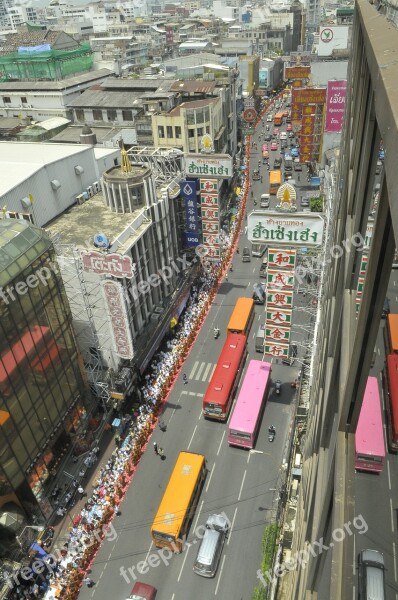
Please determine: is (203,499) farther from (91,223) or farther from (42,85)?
(42,85)

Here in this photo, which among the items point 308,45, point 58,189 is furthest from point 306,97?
point 308,45

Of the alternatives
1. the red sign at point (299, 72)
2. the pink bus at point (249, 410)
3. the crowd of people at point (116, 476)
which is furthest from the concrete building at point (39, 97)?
the pink bus at point (249, 410)

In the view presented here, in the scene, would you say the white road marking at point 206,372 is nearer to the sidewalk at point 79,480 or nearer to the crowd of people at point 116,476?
the crowd of people at point 116,476

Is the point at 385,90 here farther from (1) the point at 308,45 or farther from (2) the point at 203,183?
(1) the point at 308,45

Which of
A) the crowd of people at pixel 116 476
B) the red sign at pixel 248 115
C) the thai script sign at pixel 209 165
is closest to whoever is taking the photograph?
the crowd of people at pixel 116 476

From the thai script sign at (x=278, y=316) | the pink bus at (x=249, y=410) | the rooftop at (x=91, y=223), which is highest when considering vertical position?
the rooftop at (x=91, y=223)
